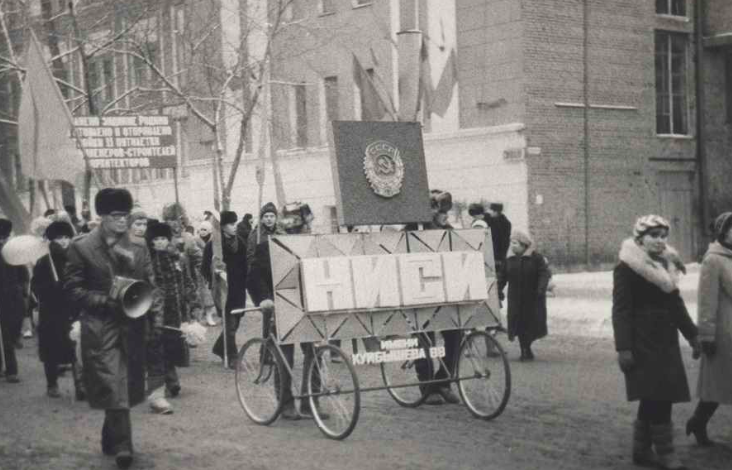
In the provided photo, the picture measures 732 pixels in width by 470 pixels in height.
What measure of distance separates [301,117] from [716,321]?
2578 centimetres

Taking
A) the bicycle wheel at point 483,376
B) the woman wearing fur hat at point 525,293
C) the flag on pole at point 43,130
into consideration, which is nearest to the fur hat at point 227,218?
the flag on pole at point 43,130

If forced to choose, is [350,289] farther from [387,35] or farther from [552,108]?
[387,35]

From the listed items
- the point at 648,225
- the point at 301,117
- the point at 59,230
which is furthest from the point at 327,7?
the point at 648,225

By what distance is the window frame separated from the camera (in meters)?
29.9

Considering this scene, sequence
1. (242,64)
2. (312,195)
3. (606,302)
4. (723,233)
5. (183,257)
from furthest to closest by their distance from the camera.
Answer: (312,195) → (242,64) → (606,302) → (183,257) → (723,233)

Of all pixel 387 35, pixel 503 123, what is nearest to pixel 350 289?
pixel 503 123

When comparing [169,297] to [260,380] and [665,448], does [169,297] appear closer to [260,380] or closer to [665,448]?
[260,380]

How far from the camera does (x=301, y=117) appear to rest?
110 ft

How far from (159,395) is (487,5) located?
18910mm

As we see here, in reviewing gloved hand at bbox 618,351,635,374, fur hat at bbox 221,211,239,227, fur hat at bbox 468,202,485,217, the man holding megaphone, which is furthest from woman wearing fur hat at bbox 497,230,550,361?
the man holding megaphone

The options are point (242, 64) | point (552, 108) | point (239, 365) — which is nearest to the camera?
point (239, 365)

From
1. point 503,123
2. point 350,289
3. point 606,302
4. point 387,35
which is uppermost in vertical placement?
point 387,35

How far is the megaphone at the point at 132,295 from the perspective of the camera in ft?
26.7

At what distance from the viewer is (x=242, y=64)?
24.9 metres
